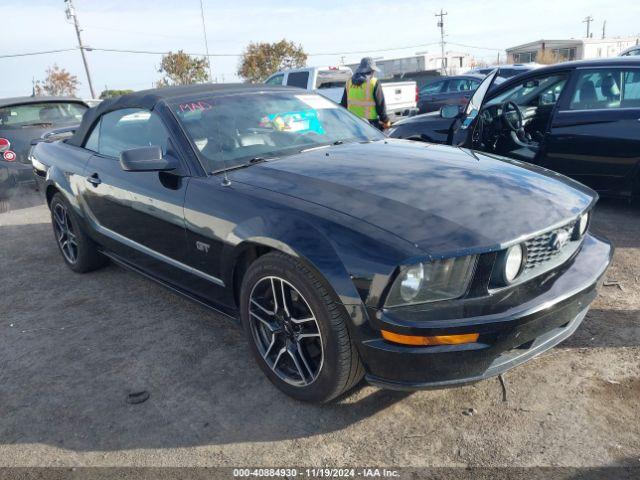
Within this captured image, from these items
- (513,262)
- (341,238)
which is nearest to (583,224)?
(513,262)

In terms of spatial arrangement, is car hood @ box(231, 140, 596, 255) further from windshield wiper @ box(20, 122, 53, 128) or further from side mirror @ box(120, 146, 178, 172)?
windshield wiper @ box(20, 122, 53, 128)

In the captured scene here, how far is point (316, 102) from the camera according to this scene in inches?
153

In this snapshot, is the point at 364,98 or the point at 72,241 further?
the point at 364,98

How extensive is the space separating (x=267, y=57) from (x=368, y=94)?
109 ft

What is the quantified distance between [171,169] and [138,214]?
1.69 feet

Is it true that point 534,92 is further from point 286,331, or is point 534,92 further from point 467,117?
point 286,331

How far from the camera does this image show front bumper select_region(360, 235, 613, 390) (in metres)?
2.07

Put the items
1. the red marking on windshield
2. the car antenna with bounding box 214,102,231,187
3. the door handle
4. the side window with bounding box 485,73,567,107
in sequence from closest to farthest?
1. the car antenna with bounding box 214,102,231,187
2. the red marking on windshield
3. the door handle
4. the side window with bounding box 485,73,567,107

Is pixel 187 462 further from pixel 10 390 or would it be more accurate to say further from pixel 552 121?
pixel 552 121

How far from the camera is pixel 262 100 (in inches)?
141

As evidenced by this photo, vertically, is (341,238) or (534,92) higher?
(534,92)

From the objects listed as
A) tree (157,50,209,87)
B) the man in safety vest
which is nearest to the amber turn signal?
the man in safety vest

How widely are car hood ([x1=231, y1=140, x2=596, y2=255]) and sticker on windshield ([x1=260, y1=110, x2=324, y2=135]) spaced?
1.09ft

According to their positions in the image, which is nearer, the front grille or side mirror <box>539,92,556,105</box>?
the front grille
